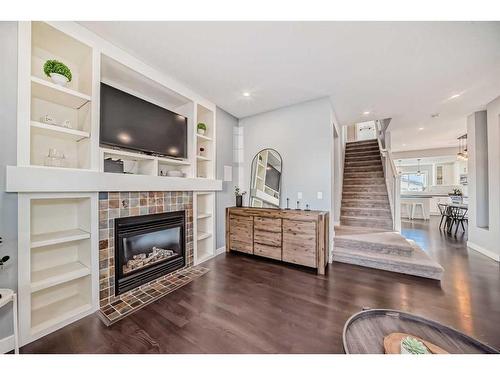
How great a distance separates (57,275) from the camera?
5.85 feet

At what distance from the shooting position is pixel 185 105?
123 inches

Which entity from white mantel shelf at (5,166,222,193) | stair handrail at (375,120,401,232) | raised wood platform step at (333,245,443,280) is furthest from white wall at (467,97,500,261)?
white mantel shelf at (5,166,222,193)

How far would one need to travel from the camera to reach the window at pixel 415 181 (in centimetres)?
870

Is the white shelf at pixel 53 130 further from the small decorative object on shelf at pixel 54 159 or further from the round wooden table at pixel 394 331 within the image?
the round wooden table at pixel 394 331

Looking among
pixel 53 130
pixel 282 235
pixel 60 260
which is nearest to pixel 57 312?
pixel 60 260

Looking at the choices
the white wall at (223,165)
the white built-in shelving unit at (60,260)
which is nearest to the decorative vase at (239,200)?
the white wall at (223,165)

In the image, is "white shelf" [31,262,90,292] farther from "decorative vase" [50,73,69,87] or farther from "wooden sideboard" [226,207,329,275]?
"wooden sideboard" [226,207,329,275]

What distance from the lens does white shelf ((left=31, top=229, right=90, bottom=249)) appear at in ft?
5.36

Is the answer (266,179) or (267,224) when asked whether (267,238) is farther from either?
(266,179)

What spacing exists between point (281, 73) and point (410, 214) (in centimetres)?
797

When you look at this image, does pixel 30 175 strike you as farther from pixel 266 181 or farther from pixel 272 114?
pixel 272 114

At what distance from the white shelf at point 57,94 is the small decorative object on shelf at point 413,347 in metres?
3.14

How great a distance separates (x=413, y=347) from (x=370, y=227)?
384 centimetres

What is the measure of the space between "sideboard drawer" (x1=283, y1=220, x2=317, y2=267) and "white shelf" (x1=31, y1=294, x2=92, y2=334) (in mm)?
2530
